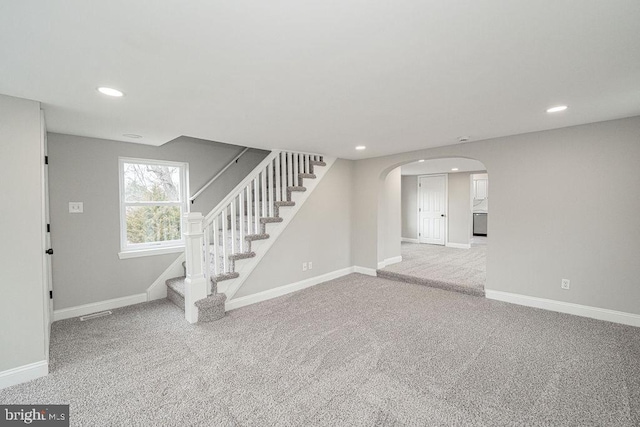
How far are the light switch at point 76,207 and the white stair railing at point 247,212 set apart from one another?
1.49m

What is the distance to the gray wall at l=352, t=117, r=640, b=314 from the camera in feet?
9.77

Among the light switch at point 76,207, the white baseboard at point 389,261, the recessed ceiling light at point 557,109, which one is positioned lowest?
the white baseboard at point 389,261

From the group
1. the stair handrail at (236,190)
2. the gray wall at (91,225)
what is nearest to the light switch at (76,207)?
the gray wall at (91,225)

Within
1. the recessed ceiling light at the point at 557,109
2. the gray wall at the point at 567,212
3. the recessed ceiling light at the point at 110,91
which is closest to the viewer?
the recessed ceiling light at the point at 110,91

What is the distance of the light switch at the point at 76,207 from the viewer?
3349 mm

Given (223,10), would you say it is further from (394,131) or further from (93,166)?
(93,166)

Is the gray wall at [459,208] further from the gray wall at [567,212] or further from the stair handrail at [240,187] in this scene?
the stair handrail at [240,187]

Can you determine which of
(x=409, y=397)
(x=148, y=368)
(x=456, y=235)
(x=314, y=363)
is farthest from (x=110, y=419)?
(x=456, y=235)

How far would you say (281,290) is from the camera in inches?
165

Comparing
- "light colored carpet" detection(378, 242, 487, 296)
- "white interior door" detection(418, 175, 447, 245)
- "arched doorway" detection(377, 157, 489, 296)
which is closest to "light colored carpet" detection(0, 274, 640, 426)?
"light colored carpet" detection(378, 242, 487, 296)

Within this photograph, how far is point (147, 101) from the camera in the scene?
2307mm

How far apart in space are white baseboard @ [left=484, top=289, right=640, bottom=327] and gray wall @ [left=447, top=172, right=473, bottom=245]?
4089mm

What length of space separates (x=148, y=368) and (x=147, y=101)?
219 cm

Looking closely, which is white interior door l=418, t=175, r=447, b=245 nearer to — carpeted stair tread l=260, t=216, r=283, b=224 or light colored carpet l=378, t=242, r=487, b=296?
light colored carpet l=378, t=242, r=487, b=296
